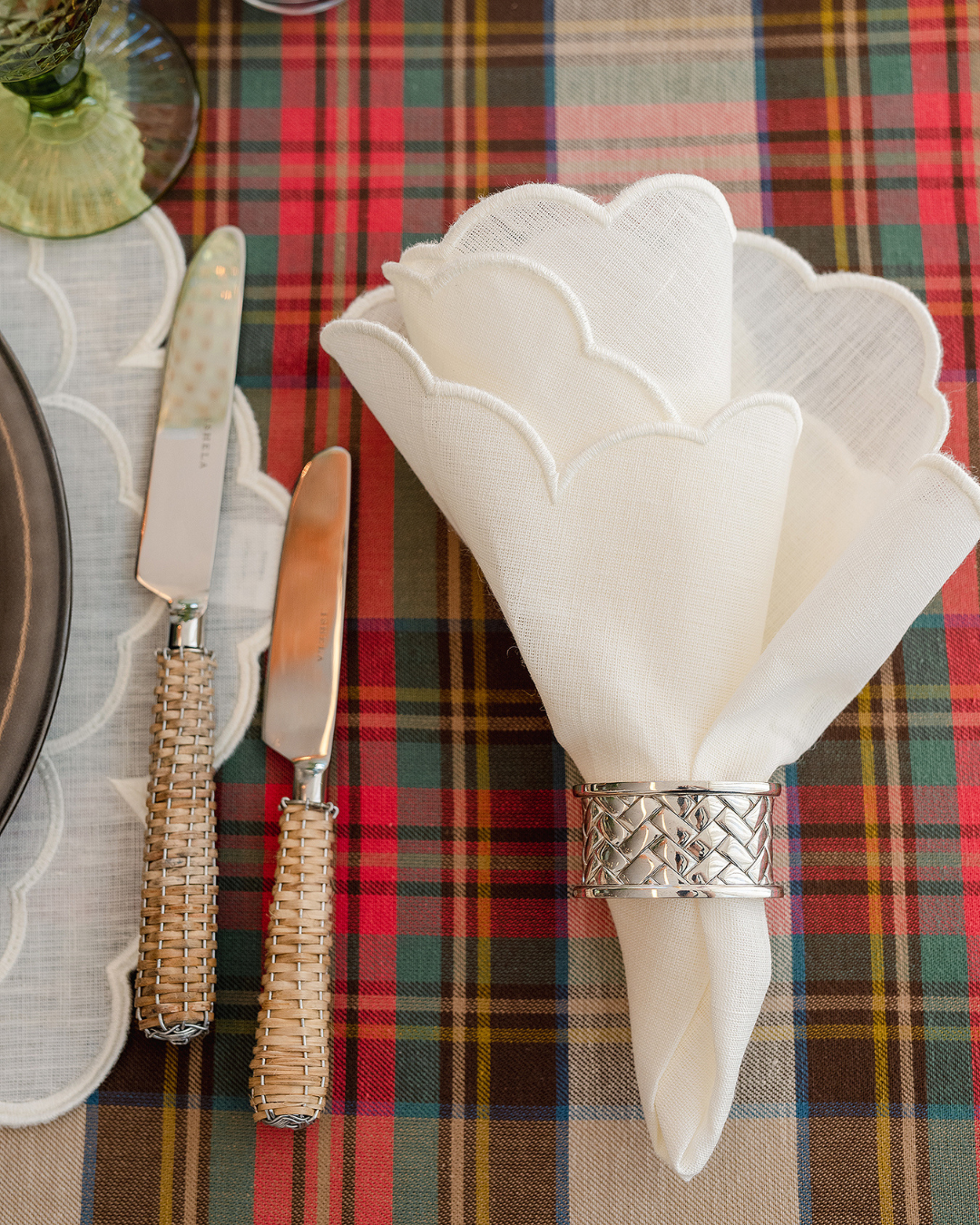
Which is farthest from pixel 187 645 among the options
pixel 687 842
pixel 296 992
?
pixel 687 842

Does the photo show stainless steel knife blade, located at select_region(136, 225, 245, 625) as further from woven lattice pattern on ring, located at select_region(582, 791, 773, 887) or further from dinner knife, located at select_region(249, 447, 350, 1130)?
woven lattice pattern on ring, located at select_region(582, 791, 773, 887)

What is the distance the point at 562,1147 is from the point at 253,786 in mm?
328

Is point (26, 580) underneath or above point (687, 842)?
above

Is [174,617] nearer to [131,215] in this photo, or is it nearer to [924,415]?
[131,215]

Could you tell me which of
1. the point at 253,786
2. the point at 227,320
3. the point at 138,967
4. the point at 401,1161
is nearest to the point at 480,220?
the point at 227,320

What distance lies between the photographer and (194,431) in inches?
27.0

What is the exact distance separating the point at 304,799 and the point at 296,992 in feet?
0.40

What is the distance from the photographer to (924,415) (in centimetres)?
60

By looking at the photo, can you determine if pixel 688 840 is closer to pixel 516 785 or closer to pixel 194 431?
pixel 516 785

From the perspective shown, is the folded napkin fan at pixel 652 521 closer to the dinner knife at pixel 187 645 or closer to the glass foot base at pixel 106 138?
the dinner knife at pixel 187 645

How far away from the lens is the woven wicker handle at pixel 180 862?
1.94 feet

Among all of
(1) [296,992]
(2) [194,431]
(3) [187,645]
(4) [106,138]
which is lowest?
(1) [296,992]

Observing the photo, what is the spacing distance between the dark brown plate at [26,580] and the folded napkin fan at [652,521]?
23cm

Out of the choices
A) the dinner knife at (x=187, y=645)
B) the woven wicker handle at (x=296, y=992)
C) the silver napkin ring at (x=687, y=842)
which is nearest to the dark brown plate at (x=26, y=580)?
the dinner knife at (x=187, y=645)
